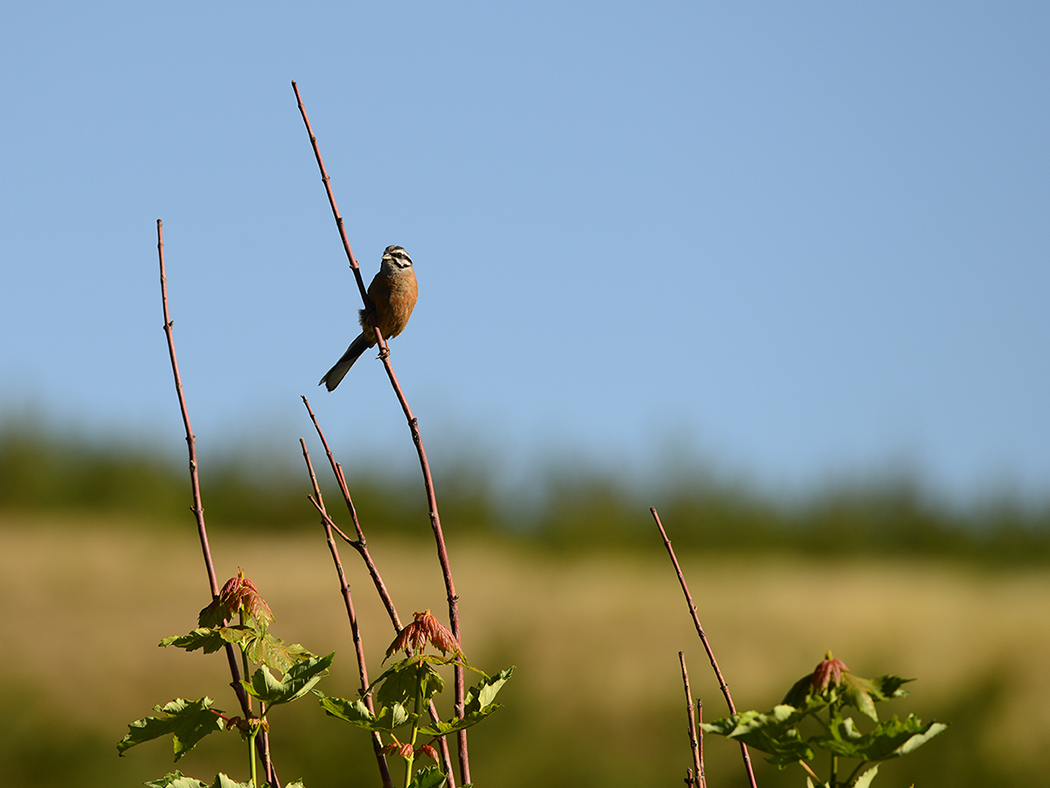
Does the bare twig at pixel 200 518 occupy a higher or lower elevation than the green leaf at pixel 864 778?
higher

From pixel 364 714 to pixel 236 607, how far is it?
0.83 ft

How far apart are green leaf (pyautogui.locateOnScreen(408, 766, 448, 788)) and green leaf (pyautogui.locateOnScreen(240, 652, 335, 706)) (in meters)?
0.19

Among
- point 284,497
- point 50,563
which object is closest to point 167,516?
point 284,497

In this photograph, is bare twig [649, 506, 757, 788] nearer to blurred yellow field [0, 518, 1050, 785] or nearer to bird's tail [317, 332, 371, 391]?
bird's tail [317, 332, 371, 391]

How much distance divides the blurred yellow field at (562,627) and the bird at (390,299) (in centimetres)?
662

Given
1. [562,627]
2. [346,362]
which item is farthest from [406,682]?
[562,627]

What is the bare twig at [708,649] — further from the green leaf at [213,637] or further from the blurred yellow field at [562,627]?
the blurred yellow field at [562,627]

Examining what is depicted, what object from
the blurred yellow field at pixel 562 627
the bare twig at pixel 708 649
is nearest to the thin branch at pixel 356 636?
the bare twig at pixel 708 649

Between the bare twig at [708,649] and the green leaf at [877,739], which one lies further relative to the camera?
the bare twig at [708,649]

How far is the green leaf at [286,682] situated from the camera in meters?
1.46

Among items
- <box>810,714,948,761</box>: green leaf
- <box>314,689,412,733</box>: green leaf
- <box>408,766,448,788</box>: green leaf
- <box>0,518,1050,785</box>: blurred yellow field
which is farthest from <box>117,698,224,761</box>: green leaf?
<box>0,518,1050,785</box>: blurred yellow field

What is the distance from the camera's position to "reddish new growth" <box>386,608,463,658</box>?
4.97 ft

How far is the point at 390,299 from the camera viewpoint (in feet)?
15.8

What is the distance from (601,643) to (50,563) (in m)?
12.9
